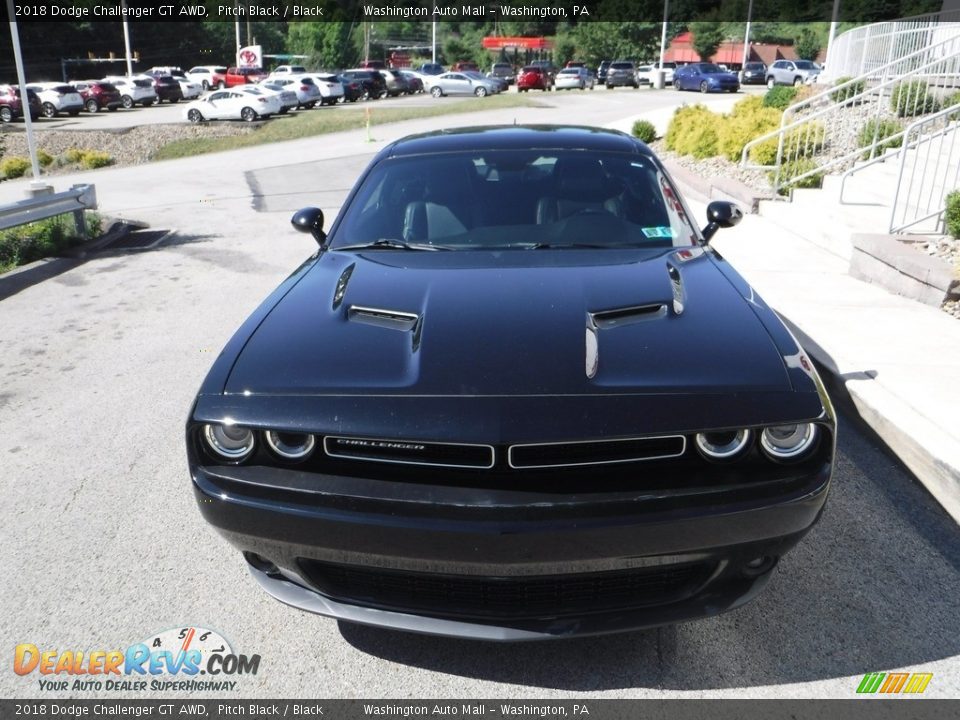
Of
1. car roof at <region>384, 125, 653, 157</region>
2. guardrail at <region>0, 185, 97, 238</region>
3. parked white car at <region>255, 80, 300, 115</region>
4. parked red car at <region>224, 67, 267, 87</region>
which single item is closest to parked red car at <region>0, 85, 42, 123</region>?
parked white car at <region>255, 80, 300, 115</region>

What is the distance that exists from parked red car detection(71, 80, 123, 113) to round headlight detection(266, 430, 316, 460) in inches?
1839

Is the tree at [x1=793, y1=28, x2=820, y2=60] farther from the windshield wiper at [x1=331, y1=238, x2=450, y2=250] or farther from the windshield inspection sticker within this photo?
the windshield wiper at [x1=331, y1=238, x2=450, y2=250]

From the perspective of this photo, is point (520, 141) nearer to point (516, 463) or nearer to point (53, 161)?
point (516, 463)

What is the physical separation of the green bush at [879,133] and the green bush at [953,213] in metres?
4.71

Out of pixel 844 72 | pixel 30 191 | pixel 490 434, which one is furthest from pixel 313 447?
pixel 844 72

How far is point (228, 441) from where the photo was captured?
8.57 ft

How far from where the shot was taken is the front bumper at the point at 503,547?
2355 millimetres

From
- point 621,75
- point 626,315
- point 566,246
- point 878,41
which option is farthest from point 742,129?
point 621,75

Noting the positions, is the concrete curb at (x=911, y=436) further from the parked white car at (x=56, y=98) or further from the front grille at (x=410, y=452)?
the parked white car at (x=56, y=98)

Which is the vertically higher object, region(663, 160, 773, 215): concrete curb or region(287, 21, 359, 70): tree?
region(287, 21, 359, 70): tree

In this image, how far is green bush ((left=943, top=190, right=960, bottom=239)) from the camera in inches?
278

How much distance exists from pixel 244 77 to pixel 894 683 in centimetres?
5311

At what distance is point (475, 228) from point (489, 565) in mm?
1953

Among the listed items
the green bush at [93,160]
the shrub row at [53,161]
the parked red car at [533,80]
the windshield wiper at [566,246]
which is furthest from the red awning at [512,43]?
the windshield wiper at [566,246]
